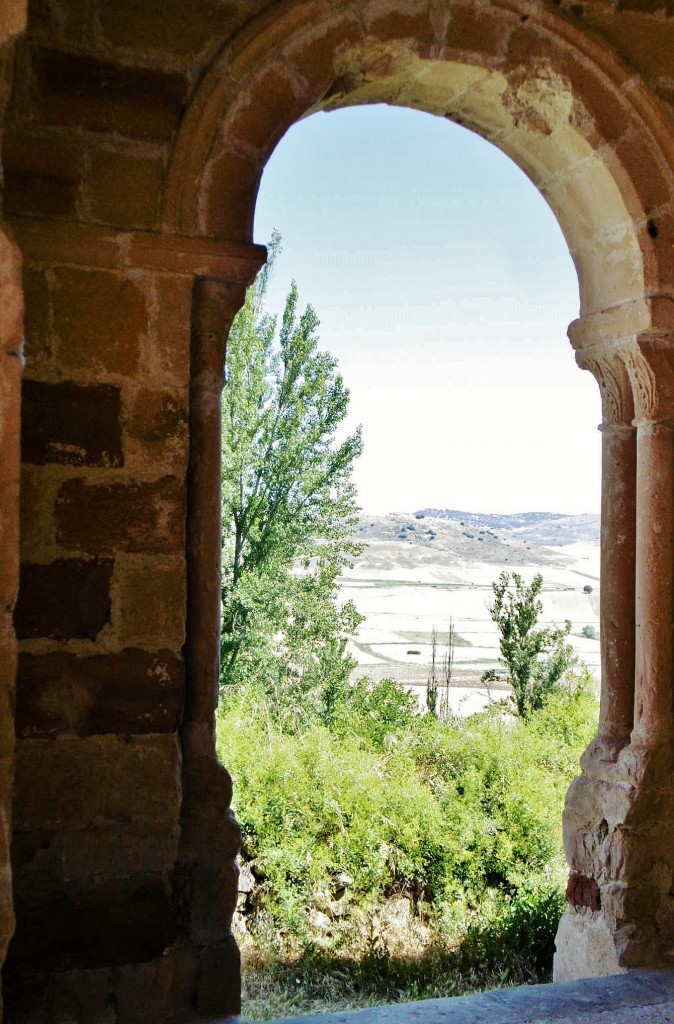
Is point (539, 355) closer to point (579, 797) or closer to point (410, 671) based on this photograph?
point (410, 671)

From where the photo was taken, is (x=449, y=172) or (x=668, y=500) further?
(x=449, y=172)

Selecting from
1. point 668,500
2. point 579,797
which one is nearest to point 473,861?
point 579,797

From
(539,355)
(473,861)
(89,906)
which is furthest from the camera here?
(539,355)

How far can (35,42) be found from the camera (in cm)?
212

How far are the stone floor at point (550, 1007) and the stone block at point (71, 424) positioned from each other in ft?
4.70

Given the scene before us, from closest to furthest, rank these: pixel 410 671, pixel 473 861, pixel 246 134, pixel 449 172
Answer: pixel 246 134
pixel 473 861
pixel 410 671
pixel 449 172

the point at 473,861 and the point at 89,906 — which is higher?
the point at 89,906

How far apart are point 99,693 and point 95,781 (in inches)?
8.2

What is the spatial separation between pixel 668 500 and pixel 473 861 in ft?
11.9

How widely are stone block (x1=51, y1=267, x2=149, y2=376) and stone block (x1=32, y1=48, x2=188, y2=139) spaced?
0.38 m

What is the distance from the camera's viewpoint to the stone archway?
232 cm

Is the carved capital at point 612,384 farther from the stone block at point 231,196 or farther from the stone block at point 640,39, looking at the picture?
the stone block at point 231,196

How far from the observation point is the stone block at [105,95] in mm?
A: 2117

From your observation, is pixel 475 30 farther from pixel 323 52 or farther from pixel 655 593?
pixel 655 593
